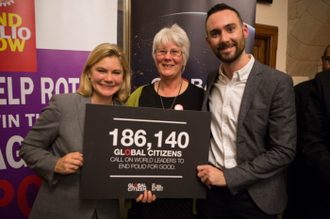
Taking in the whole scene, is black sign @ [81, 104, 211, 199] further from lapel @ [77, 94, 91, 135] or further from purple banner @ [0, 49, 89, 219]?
purple banner @ [0, 49, 89, 219]

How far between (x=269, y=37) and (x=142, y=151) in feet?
10.4

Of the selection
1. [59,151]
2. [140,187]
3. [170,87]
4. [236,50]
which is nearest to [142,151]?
[140,187]

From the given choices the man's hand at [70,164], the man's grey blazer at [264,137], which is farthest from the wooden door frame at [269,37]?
the man's hand at [70,164]

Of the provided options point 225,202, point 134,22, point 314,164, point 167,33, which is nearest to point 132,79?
point 134,22

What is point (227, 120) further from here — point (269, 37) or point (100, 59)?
point (269, 37)

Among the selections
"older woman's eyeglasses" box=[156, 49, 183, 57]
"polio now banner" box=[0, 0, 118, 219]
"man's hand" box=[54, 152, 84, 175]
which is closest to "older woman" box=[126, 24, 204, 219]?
"older woman's eyeglasses" box=[156, 49, 183, 57]

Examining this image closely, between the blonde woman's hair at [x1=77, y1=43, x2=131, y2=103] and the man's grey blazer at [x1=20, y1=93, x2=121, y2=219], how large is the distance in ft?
0.43

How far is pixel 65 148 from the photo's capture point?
1.19 m

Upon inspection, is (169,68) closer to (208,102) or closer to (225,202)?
(208,102)

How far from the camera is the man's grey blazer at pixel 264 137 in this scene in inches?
44.0

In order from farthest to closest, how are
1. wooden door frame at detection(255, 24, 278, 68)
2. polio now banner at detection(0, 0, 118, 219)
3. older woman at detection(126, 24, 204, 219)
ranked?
1. wooden door frame at detection(255, 24, 278, 68)
2. polio now banner at detection(0, 0, 118, 219)
3. older woman at detection(126, 24, 204, 219)

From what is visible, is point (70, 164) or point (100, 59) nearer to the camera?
point (70, 164)

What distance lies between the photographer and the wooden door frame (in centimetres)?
316

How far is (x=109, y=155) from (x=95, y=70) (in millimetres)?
526
